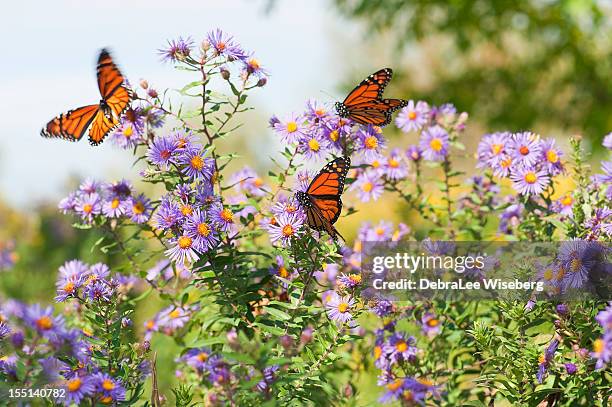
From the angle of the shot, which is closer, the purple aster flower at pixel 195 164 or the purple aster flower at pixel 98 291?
the purple aster flower at pixel 98 291

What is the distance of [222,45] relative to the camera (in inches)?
108

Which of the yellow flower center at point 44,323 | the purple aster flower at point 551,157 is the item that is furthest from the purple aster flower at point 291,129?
the yellow flower center at point 44,323

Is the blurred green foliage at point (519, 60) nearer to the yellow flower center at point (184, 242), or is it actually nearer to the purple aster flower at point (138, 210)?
the purple aster flower at point (138, 210)

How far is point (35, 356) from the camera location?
87.6 inches

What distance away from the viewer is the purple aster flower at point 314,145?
113 inches

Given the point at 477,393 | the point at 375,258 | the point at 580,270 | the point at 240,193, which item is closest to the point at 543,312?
the point at 580,270

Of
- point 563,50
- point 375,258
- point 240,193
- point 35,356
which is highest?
point 563,50

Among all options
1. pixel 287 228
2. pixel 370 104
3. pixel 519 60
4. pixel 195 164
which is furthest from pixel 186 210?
pixel 519 60

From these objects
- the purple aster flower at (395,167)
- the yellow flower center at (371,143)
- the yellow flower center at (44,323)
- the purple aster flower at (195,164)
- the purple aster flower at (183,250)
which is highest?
the purple aster flower at (395,167)

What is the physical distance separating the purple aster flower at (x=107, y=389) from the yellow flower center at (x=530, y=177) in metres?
1.95

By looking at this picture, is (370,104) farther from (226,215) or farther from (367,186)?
(226,215)

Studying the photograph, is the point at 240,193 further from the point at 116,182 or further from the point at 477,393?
the point at 477,393

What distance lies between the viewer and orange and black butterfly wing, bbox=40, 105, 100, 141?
117 inches

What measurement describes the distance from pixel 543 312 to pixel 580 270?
0.71ft
